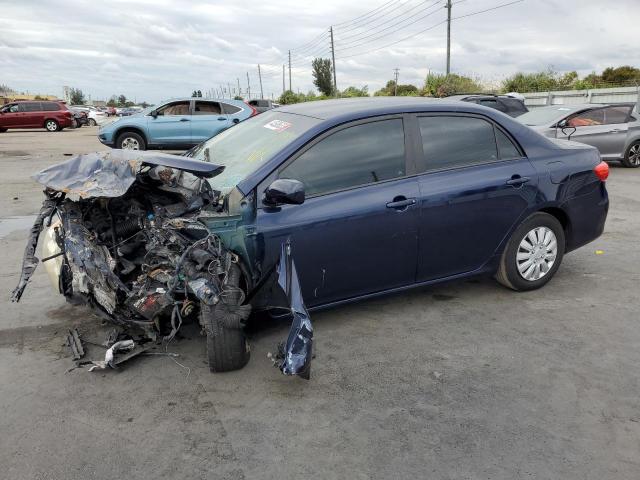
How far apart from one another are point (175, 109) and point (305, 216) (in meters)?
12.4

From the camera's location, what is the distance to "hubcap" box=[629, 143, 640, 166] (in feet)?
38.3

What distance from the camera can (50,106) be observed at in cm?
2764

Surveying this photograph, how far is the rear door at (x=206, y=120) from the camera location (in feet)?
47.8

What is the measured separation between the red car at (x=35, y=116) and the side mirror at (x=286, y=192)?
28.6 meters

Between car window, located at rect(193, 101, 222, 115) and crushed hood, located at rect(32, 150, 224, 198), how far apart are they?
1194 cm

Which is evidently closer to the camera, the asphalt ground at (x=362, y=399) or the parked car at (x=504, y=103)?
the asphalt ground at (x=362, y=399)

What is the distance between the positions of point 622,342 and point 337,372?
2.03m

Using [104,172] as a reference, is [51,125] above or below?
above

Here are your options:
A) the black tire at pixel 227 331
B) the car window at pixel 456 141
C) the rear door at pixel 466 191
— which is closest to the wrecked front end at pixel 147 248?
the black tire at pixel 227 331

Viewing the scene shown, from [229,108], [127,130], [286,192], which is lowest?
[286,192]

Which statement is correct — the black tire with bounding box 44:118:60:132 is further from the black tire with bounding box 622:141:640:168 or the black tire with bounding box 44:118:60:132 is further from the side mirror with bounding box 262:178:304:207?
the side mirror with bounding box 262:178:304:207

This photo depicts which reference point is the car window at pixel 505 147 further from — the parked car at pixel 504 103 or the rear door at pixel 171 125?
the rear door at pixel 171 125

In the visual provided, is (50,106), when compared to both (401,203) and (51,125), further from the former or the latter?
(401,203)

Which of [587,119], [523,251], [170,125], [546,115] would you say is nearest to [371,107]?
[523,251]
